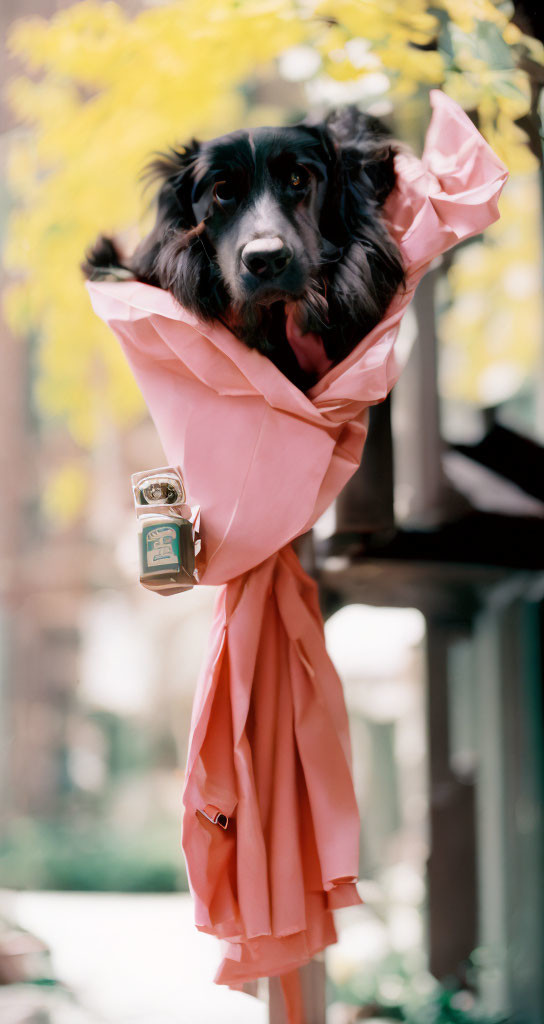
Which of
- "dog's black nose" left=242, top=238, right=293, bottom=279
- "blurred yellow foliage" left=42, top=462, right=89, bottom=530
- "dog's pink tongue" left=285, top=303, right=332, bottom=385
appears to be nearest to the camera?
"dog's black nose" left=242, top=238, right=293, bottom=279

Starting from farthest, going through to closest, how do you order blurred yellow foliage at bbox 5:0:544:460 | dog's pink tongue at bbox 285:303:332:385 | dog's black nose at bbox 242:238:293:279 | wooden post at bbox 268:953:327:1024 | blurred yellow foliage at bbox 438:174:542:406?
1. blurred yellow foliage at bbox 438:174:542:406
2. blurred yellow foliage at bbox 5:0:544:460
3. wooden post at bbox 268:953:327:1024
4. dog's pink tongue at bbox 285:303:332:385
5. dog's black nose at bbox 242:238:293:279

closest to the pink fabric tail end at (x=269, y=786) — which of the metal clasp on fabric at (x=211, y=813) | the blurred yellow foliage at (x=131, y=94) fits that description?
the metal clasp on fabric at (x=211, y=813)

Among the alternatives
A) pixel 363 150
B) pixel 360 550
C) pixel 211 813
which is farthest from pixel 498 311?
pixel 211 813

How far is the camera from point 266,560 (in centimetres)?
105

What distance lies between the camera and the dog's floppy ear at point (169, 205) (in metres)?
1.04

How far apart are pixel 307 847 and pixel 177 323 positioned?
28.3 inches

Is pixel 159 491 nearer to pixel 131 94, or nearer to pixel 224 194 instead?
pixel 224 194

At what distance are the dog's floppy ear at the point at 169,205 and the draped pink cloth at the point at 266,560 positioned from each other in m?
0.06

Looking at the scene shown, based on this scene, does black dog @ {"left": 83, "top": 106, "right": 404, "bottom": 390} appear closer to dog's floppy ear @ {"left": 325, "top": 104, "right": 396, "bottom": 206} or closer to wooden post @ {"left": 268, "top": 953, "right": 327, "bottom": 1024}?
dog's floppy ear @ {"left": 325, "top": 104, "right": 396, "bottom": 206}

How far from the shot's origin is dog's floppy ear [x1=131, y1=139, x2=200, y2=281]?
3.40ft

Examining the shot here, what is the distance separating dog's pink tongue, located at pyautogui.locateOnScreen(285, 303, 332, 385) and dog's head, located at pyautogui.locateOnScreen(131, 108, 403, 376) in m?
0.01

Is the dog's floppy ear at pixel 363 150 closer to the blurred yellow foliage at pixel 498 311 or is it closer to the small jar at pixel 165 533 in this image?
the small jar at pixel 165 533

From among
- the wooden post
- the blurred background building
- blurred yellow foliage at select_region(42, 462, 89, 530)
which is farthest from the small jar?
blurred yellow foliage at select_region(42, 462, 89, 530)

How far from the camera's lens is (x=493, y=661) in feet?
5.64
